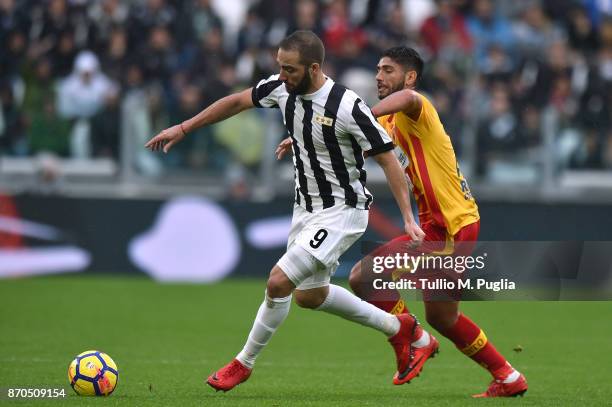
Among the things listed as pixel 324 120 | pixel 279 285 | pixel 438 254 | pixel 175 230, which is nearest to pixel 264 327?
pixel 279 285

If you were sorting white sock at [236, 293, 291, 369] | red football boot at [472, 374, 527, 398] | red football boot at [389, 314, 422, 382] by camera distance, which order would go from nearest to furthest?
1. white sock at [236, 293, 291, 369]
2. red football boot at [472, 374, 527, 398]
3. red football boot at [389, 314, 422, 382]

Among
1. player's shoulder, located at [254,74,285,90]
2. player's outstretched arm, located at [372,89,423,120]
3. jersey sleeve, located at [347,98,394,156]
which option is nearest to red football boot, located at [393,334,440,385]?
jersey sleeve, located at [347,98,394,156]

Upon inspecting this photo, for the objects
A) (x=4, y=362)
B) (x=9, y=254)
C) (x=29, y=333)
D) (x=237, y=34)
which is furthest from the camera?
(x=237, y=34)

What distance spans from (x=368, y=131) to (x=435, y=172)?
2.53ft

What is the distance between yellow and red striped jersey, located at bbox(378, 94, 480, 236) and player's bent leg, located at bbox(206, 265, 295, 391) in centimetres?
116

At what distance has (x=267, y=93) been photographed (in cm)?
774

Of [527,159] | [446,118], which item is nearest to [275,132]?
[446,118]

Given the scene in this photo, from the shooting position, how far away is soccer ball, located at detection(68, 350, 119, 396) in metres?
7.41

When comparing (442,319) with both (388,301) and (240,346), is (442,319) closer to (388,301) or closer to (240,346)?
(388,301)

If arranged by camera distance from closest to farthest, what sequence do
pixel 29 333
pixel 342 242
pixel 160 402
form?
1. pixel 160 402
2. pixel 342 242
3. pixel 29 333

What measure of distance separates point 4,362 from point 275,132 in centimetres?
793

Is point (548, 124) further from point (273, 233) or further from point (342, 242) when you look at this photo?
point (342, 242)

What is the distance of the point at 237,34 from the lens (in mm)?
18250

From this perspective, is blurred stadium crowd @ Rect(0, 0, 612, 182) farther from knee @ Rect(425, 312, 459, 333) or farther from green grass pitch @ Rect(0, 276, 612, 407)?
knee @ Rect(425, 312, 459, 333)
